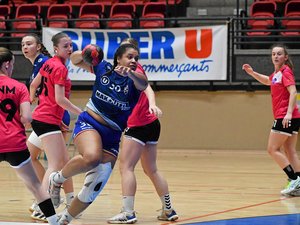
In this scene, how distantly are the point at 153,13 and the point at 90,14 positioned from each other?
58.3 inches

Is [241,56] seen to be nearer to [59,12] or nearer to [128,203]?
[59,12]

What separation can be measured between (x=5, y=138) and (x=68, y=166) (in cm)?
67

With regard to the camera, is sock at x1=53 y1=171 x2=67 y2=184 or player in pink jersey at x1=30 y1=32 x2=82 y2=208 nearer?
sock at x1=53 y1=171 x2=67 y2=184

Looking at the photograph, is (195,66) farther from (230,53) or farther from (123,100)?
(123,100)

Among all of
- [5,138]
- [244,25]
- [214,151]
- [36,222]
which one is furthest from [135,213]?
[244,25]

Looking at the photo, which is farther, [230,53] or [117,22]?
[117,22]

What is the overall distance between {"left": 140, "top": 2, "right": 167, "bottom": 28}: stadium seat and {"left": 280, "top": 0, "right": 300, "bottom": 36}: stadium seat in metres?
2.49

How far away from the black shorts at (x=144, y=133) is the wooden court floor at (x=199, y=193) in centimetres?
76

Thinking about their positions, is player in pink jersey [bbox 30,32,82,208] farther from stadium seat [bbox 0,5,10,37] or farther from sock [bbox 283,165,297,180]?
stadium seat [bbox 0,5,10,37]

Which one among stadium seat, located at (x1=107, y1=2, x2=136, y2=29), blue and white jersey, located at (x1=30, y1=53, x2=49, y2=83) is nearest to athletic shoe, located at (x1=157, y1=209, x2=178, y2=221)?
blue and white jersey, located at (x1=30, y1=53, x2=49, y2=83)

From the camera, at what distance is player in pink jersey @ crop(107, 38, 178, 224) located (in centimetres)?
664

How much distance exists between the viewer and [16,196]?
8.41 metres

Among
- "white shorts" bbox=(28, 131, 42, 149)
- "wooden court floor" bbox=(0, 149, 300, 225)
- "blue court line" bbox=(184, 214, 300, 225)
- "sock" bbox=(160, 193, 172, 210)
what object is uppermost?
"white shorts" bbox=(28, 131, 42, 149)

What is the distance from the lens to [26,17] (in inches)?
633
